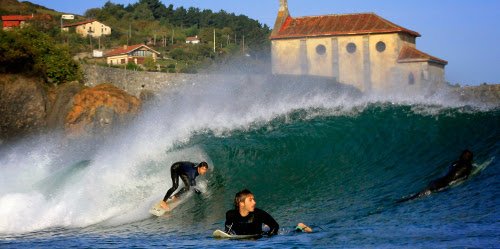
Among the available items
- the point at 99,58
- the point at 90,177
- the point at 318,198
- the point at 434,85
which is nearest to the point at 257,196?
the point at 318,198

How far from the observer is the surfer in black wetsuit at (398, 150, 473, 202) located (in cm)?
1253

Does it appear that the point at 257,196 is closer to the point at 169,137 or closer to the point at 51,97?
the point at 169,137

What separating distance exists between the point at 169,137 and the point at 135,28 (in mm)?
131038

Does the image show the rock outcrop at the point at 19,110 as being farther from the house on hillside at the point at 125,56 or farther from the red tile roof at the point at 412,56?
the house on hillside at the point at 125,56

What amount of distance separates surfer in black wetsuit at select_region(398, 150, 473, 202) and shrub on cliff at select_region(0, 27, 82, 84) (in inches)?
1550

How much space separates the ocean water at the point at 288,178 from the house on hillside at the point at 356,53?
38.3 meters

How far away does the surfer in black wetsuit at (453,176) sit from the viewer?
12.5m

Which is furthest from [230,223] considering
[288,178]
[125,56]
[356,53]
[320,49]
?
[125,56]

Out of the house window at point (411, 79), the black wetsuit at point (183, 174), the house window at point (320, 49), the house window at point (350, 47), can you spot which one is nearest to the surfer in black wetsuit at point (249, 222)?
the black wetsuit at point (183, 174)

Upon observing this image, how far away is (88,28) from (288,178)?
11788 centimetres

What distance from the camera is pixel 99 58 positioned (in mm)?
95500

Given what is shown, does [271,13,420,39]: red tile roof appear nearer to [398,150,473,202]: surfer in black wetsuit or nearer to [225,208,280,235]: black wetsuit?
[398,150,473,202]: surfer in black wetsuit

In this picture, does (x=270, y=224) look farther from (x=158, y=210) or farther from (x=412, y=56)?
(x=412, y=56)

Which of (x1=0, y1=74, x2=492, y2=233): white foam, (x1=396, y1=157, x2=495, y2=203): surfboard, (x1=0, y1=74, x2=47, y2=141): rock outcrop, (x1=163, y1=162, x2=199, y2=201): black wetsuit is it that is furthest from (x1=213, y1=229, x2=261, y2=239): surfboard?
(x1=0, y1=74, x2=47, y2=141): rock outcrop
